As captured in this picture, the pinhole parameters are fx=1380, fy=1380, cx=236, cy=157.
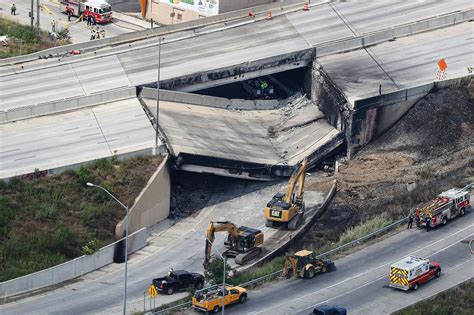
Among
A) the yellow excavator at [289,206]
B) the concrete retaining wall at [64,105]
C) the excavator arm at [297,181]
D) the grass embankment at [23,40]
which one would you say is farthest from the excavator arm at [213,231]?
the grass embankment at [23,40]

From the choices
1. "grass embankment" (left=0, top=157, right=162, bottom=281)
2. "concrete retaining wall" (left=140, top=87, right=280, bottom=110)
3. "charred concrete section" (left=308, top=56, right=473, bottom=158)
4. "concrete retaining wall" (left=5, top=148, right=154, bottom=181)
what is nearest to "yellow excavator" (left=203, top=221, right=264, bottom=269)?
"grass embankment" (left=0, top=157, right=162, bottom=281)

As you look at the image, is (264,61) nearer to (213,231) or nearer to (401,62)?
(401,62)

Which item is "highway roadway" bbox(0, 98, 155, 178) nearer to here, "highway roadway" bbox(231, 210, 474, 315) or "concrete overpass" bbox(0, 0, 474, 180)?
"concrete overpass" bbox(0, 0, 474, 180)

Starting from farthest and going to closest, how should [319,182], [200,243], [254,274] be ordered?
[319,182] → [200,243] → [254,274]

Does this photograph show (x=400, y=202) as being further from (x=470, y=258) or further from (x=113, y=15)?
(x=113, y=15)

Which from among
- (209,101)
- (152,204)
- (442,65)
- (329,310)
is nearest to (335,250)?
(329,310)

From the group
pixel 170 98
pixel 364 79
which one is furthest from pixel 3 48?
pixel 364 79
